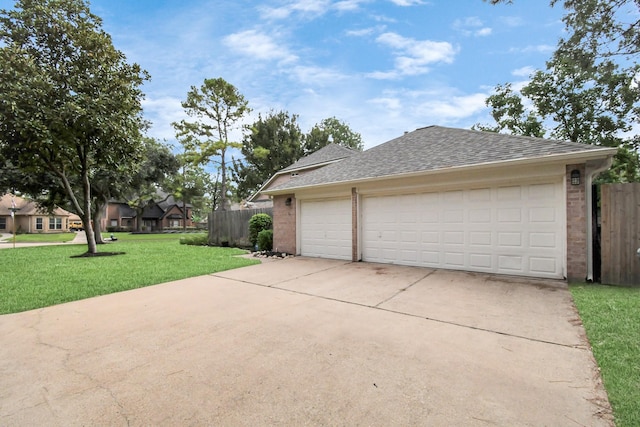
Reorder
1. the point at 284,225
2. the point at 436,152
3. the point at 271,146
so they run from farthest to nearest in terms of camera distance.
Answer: the point at 271,146
the point at 284,225
the point at 436,152

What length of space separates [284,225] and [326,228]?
1.90 metres

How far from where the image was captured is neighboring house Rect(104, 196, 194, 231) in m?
44.9

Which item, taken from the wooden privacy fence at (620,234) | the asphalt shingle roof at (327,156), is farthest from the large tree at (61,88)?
the wooden privacy fence at (620,234)

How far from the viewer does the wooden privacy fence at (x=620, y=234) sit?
5.34 metres

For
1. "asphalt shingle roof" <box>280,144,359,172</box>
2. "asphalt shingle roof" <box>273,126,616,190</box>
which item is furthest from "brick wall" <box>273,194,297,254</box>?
"asphalt shingle roof" <box>280,144,359,172</box>

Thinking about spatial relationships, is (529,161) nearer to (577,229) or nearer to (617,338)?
(577,229)

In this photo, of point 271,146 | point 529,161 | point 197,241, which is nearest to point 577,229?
point 529,161

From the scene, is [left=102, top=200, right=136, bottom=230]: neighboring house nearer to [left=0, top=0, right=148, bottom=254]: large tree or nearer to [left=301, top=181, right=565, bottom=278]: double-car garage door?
[left=0, top=0, right=148, bottom=254]: large tree

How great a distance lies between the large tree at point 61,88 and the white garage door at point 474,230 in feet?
31.2

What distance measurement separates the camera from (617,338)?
3.15 meters

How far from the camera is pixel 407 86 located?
516 inches

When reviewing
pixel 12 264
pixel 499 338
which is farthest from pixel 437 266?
pixel 12 264

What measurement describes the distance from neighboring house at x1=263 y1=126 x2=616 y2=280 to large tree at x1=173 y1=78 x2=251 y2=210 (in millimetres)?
14934

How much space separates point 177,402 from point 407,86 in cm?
1381
